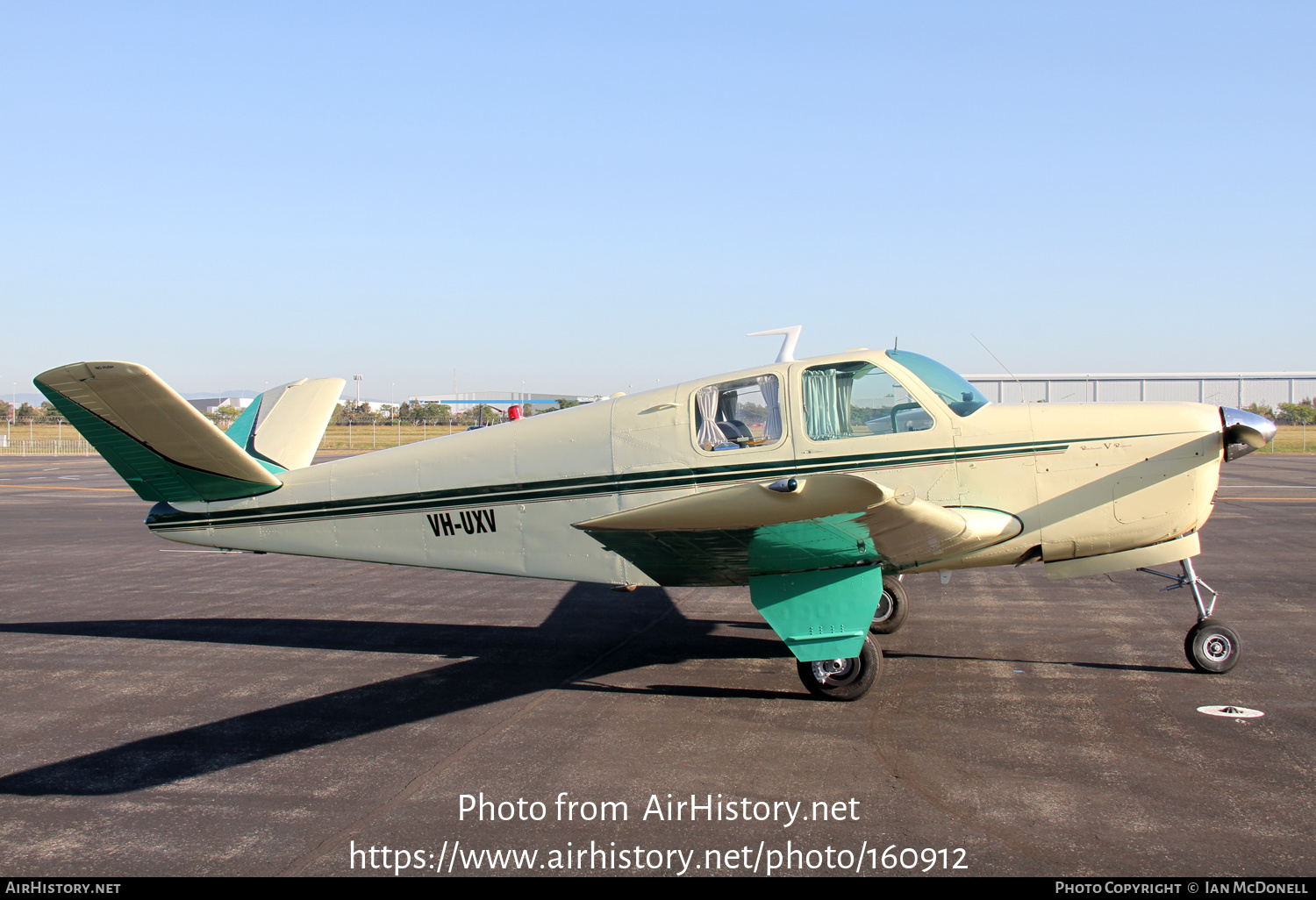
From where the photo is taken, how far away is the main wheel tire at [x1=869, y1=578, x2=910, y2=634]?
316 inches

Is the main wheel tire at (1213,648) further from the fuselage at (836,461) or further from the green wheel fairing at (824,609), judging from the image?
the green wheel fairing at (824,609)

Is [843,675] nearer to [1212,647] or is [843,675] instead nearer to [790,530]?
[790,530]

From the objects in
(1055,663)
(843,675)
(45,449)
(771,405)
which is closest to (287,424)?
(771,405)

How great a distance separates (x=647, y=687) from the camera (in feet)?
21.7

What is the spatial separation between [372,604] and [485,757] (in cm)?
547

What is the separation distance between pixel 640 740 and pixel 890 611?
3502 millimetres

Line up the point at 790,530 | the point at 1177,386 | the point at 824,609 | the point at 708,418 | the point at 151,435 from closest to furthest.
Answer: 1. the point at 790,530
2. the point at 824,609
3. the point at 708,418
4. the point at 151,435
5. the point at 1177,386

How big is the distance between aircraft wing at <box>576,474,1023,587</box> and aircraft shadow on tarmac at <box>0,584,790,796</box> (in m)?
1.09

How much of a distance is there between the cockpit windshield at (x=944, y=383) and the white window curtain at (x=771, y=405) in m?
0.92

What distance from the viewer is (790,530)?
5285mm

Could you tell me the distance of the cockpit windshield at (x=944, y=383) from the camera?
6379 millimetres

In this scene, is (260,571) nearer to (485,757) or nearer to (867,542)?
(485,757)

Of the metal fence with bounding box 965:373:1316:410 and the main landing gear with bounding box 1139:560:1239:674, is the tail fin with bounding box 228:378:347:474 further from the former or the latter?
the metal fence with bounding box 965:373:1316:410

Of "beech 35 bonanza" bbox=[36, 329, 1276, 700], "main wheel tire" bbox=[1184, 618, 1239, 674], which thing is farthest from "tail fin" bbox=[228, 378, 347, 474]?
"main wheel tire" bbox=[1184, 618, 1239, 674]
